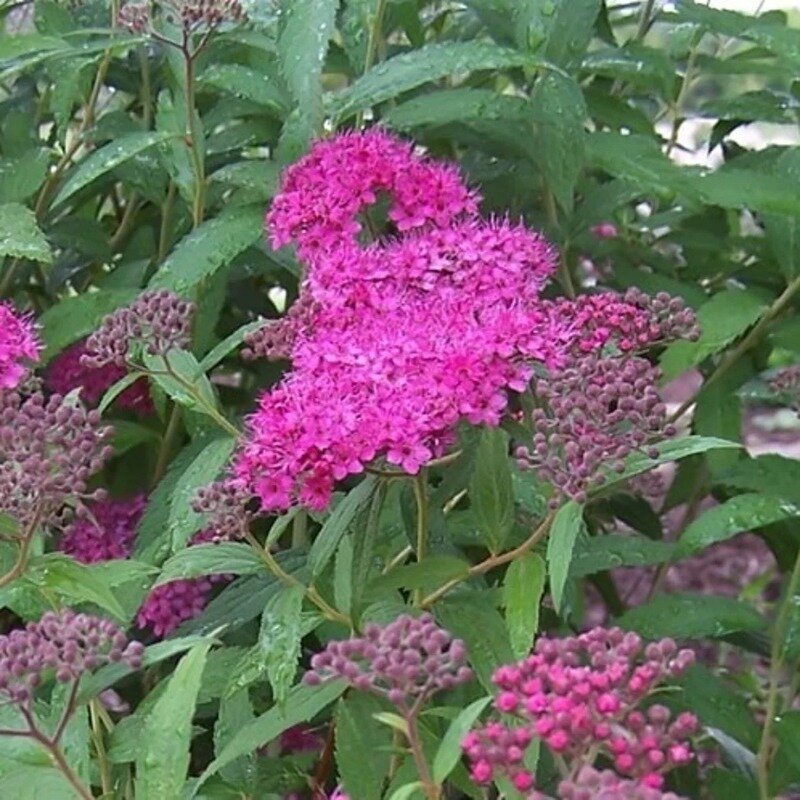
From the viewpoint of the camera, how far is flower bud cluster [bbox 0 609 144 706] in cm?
143

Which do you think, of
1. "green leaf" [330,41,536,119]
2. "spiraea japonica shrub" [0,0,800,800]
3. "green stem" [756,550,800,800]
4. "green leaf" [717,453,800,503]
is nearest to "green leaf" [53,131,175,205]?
"spiraea japonica shrub" [0,0,800,800]

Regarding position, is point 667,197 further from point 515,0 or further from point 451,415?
point 451,415

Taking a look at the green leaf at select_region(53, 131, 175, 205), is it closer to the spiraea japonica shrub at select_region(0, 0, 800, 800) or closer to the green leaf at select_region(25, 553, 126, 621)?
the spiraea japonica shrub at select_region(0, 0, 800, 800)

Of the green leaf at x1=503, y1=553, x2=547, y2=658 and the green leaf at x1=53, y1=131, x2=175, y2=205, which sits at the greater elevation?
the green leaf at x1=53, y1=131, x2=175, y2=205

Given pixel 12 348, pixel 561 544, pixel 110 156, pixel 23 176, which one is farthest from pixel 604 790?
pixel 23 176

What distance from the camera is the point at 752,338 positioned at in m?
2.59

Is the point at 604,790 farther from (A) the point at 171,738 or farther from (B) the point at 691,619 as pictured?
(B) the point at 691,619

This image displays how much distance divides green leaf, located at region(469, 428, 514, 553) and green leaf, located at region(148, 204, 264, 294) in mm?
538

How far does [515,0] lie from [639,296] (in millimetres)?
612

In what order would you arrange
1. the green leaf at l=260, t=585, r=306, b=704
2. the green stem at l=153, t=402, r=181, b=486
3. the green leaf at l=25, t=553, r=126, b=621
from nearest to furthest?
the green leaf at l=260, t=585, r=306, b=704
the green leaf at l=25, t=553, r=126, b=621
the green stem at l=153, t=402, r=181, b=486

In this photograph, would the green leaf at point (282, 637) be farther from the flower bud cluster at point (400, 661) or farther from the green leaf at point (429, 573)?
the flower bud cluster at point (400, 661)

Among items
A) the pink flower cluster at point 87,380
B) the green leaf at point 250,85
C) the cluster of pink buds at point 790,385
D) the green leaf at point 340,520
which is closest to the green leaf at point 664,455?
the green leaf at point 340,520

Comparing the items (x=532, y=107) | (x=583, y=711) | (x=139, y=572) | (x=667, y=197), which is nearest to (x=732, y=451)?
(x=667, y=197)

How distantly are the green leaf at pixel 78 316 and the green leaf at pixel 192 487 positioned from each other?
47 cm
